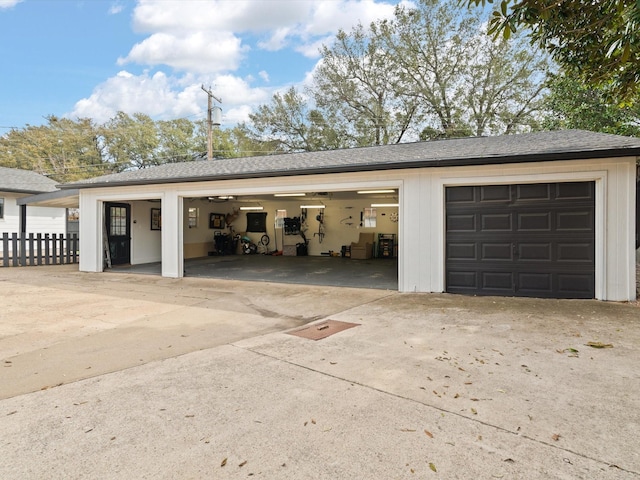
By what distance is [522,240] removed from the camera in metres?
7.03

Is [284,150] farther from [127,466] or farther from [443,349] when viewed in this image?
[127,466]

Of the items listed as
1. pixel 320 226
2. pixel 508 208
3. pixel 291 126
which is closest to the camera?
pixel 508 208

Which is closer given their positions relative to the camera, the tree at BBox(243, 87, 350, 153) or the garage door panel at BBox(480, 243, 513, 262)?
the garage door panel at BBox(480, 243, 513, 262)

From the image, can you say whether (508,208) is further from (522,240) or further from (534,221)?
(522,240)

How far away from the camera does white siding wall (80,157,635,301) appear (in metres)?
6.40

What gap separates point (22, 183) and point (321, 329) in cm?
2068

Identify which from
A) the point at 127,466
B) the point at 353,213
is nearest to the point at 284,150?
the point at 353,213

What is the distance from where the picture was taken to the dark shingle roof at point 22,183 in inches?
687

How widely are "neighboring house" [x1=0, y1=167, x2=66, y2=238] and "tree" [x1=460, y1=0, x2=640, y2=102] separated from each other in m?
18.7

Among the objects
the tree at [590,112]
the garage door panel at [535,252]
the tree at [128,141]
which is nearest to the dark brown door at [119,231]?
the garage door panel at [535,252]

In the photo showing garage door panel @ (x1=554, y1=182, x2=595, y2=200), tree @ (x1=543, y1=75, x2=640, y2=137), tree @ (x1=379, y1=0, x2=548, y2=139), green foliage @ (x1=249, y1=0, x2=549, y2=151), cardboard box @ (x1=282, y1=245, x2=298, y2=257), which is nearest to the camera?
garage door panel @ (x1=554, y1=182, x2=595, y2=200)

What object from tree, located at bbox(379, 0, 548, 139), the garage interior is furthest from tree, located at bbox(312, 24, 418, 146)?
the garage interior

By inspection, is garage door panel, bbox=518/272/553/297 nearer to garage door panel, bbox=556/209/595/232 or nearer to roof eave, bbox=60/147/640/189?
garage door panel, bbox=556/209/595/232

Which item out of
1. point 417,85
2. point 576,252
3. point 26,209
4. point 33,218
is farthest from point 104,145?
point 576,252
